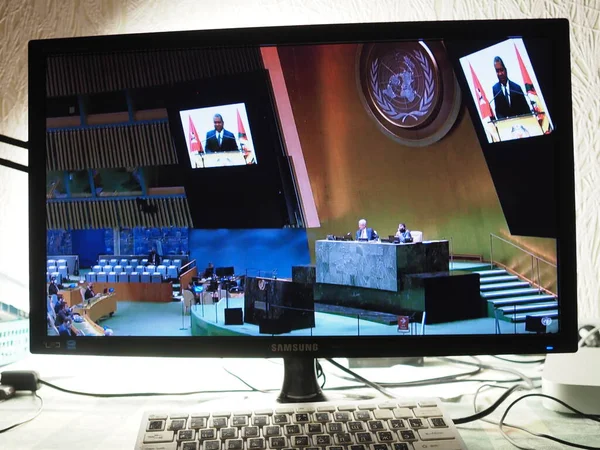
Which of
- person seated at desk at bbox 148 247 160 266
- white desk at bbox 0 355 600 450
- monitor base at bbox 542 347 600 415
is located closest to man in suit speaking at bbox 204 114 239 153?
person seated at desk at bbox 148 247 160 266

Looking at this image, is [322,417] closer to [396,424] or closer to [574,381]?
[396,424]

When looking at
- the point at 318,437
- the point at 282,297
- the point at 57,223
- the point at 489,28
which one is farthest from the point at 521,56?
the point at 57,223

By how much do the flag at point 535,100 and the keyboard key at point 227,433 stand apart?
62 centimetres

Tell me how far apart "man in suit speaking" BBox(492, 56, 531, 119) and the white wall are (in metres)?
0.40

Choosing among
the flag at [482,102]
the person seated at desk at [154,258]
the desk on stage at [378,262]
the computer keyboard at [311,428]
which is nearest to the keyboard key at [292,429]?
the computer keyboard at [311,428]

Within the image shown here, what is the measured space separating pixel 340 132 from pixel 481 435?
0.49 m

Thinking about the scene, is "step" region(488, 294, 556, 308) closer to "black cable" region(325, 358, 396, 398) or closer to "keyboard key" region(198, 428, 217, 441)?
"black cable" region(325, 358, 396, 398)

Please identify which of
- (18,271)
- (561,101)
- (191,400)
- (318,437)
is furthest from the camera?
(18,271)

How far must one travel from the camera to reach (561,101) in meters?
0.80

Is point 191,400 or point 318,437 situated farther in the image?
point 191,400

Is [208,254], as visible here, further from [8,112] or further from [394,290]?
[8,112]

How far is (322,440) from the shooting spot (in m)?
0.69

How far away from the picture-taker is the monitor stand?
0.89 metres

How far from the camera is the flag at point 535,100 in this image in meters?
0.81
